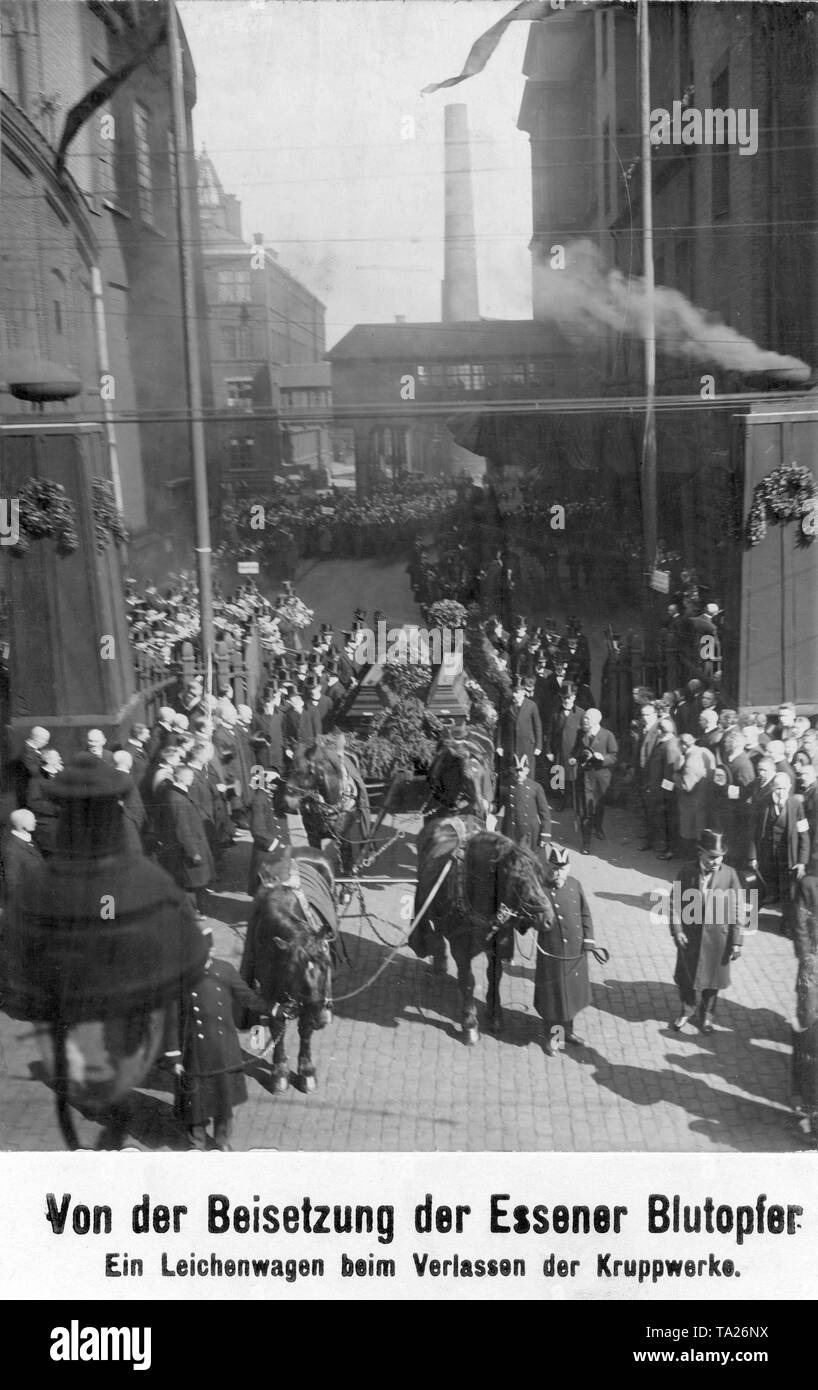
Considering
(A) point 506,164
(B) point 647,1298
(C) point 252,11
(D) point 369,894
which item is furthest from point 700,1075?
(C) point 252,11

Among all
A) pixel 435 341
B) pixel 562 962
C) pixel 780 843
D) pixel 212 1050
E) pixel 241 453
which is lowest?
pixel 212 1050

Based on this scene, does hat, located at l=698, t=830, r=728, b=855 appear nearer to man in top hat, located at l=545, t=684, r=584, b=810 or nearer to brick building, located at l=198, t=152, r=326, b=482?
man in top hat, located at l=545, t=684, r=584, b=810

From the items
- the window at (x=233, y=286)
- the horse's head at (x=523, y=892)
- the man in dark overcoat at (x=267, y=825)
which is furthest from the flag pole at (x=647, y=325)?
the man in dark overcoat at (x=267, y=825)

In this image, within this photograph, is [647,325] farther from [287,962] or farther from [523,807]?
[287,962]

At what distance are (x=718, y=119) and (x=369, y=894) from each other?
4106 mm

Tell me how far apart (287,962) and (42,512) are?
2413 millimetres

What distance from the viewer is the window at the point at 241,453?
5.36m

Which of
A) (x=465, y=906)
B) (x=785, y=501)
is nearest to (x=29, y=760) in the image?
(x=465, y=906)

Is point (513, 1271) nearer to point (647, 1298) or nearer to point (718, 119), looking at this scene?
point (647, 1298)

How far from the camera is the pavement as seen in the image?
15.4ft

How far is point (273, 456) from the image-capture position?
5371mm

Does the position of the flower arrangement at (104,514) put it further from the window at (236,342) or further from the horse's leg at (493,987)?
the horse's leg at (493,987)

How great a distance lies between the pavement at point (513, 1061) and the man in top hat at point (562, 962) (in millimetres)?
80

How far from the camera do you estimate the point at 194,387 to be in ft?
17.5
